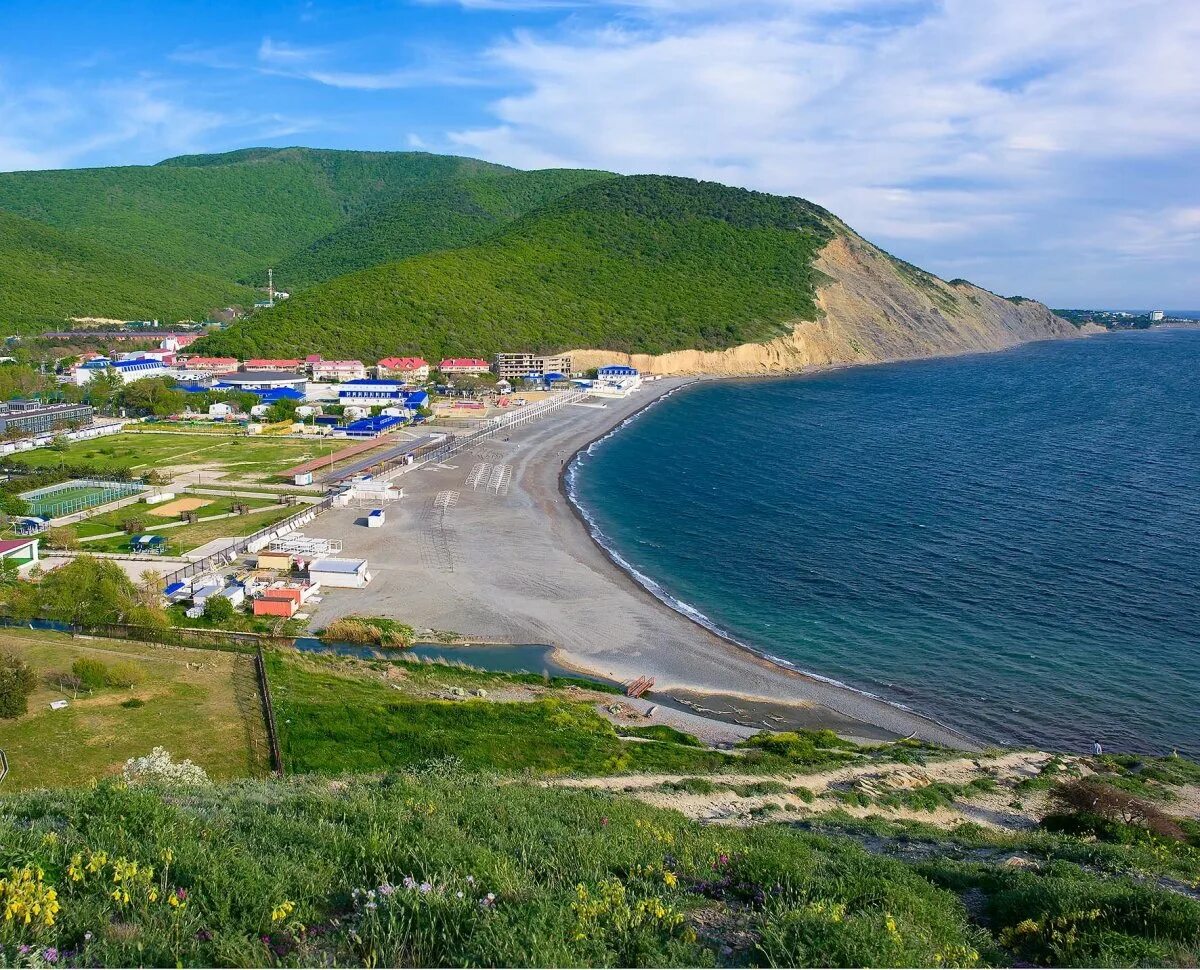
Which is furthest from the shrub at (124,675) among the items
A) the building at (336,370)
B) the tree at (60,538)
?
the building at (336,370)

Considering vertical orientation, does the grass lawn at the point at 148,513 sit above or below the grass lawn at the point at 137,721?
above

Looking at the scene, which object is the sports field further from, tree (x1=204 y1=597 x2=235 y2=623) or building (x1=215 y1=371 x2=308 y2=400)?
tree (x1=204 y1=597 x2=235 y2=623)

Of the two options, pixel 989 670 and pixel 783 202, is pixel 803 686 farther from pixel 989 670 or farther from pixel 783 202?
pixel 783 202

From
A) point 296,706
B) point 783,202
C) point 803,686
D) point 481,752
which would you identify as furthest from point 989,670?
point 783,202

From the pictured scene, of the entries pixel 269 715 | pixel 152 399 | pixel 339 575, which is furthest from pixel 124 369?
pixel 269 715

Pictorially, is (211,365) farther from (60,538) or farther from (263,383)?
(60,538)

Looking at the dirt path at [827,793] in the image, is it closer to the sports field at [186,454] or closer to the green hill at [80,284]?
the sports field at [186,454]
